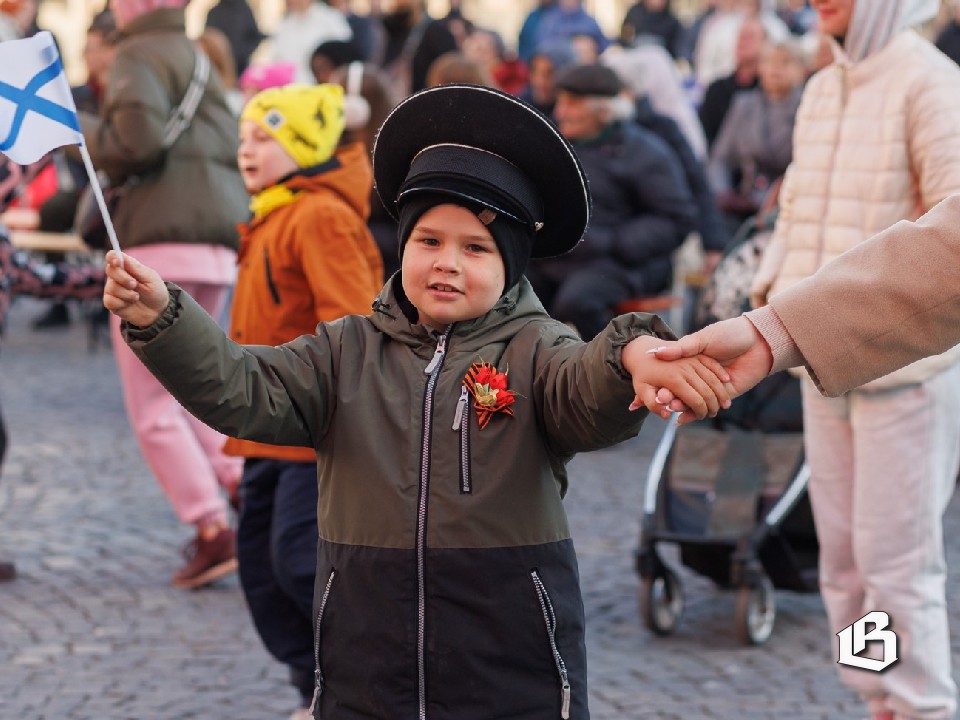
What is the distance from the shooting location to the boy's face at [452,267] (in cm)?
310

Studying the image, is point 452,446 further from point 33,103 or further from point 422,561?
point 33,103

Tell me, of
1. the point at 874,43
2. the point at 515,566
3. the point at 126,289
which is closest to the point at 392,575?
the point at 515,566

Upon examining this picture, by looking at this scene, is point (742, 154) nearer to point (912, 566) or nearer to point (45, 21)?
point (912, 566)

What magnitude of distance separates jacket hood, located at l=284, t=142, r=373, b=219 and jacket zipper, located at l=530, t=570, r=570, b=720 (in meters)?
2.11

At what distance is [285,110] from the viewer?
4.96m

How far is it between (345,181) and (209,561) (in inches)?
81.4

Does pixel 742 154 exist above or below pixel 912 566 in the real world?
above

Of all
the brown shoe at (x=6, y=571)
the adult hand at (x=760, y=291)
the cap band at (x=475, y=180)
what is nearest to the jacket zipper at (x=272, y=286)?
the adult hand at (x=760, y=291)

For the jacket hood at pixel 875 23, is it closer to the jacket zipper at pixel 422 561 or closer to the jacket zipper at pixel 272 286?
the jacket zipper at pixel 272 286

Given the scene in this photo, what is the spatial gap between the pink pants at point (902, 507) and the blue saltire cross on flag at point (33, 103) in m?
2.34

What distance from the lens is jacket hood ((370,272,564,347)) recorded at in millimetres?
3152

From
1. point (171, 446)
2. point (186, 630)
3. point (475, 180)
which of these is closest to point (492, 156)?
point (475, 180)

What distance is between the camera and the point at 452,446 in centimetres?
304

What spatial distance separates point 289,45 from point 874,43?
10567 millimetres
